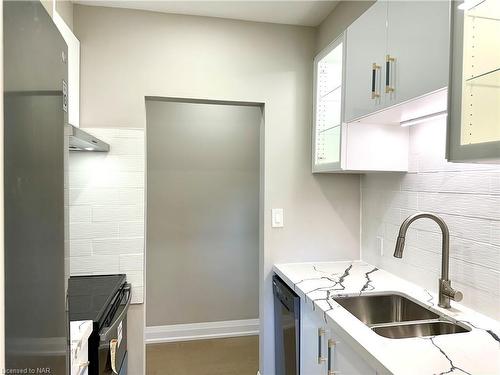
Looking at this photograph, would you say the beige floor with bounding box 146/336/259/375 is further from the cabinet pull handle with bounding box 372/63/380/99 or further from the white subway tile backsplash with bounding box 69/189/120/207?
the cabinet pull handle with bounding box 372/63/380/99

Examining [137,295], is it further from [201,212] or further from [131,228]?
[201,212]

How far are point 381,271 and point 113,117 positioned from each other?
196cm

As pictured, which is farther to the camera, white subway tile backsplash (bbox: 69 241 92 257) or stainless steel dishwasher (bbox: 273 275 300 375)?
white subway tile backsplash (bbox: 69 241 92 257)

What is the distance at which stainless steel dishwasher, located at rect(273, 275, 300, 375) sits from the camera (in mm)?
1878

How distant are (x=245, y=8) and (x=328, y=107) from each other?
82 cm

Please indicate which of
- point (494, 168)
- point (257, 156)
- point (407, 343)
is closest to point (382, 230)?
point (494, 168)

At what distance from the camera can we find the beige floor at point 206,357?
2.69 meters

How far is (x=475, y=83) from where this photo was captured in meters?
1.03

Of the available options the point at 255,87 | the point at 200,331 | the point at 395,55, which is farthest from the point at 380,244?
the point at 200,331

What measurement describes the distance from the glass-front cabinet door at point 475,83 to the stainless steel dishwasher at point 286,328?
1.18 m

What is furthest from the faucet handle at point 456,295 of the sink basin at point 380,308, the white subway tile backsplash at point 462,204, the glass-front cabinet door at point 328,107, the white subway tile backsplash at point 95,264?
the white subway tile backsplash at point 95,264

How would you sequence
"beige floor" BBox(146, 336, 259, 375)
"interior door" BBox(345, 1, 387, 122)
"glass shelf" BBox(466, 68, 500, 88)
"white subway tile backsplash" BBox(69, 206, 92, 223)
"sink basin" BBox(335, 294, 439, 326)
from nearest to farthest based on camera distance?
"glass shelf" BBox(466, 68, 500, 88) → "interior door" BBox(345, 1, 387, 122) → "sink basin" BBox(335, 294, 439, 326) → "white subway tile backsplash" BBox(69, 206, 92, 223) → "beige floor" BBox(146, 336, 259, 375)

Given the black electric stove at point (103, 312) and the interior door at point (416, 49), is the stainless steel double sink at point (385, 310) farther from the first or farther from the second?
the black electric stove at point (103, 312)

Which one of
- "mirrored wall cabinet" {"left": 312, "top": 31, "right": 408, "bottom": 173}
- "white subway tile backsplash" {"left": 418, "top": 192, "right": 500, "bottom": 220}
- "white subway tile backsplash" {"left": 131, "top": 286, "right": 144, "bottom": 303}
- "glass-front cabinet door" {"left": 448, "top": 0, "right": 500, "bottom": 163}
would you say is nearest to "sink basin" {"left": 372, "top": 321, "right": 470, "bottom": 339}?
"white subway tile backsplash" {"left": 418, "top": 192, "right": 500, "bottom": 220}
